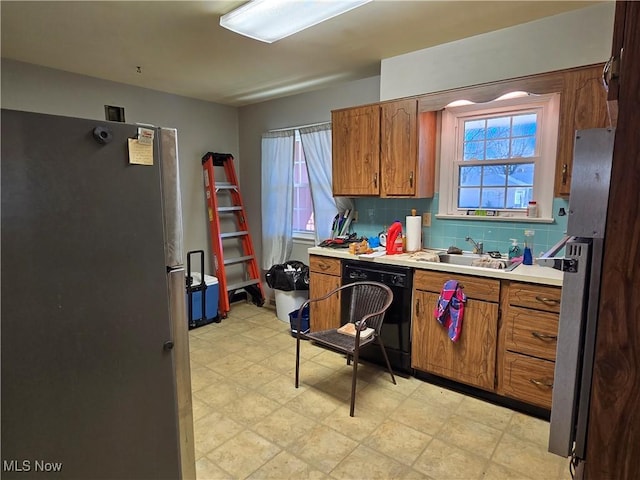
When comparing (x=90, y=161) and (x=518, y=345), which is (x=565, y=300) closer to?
(x=90, y=161)

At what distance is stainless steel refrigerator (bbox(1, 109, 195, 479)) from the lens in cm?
102

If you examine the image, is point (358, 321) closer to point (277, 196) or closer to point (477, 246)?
point (477, 246)

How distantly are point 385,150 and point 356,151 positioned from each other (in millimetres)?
286

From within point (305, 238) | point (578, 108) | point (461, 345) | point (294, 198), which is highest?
point (578, 108)

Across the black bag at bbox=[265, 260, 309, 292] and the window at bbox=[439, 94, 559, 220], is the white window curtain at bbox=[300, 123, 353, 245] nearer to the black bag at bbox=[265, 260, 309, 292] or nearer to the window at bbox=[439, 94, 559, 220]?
the black bag at bbox=[265, 260, 309, 292]

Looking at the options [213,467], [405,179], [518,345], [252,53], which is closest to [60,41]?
[252,53]

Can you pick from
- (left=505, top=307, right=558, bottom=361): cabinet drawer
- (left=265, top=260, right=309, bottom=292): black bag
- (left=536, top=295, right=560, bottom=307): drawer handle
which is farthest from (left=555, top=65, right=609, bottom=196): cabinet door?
(left=265, top=260, right=309, bottom=292): black bag

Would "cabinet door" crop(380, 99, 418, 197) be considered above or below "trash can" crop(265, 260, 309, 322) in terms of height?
above

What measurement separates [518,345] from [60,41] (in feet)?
12.5

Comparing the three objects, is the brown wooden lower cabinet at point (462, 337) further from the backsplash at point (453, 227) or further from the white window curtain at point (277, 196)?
the white window curtain at point (277, 196)

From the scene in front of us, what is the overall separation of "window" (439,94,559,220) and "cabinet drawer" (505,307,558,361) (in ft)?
2.73

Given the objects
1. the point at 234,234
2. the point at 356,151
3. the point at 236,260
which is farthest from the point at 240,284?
the point at 356,151

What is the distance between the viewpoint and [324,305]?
3377 millimetres

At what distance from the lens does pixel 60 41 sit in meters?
2.69
